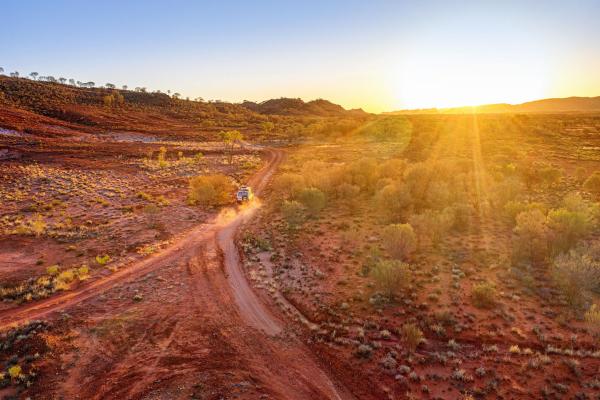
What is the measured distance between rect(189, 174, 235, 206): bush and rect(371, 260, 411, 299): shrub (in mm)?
20779

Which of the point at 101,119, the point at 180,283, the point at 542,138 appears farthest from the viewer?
the point at 101,119

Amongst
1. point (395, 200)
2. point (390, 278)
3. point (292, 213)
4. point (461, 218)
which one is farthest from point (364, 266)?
point (292, 213)

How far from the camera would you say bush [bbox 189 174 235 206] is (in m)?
33.3

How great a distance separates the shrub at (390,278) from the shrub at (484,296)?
3.08 metres

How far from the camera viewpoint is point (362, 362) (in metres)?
12.5

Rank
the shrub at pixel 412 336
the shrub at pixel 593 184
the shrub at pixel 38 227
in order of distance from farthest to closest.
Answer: the shrub at pixel 593 184 < the shrub at pixel 38 227 < the shrub at pixel 412 336

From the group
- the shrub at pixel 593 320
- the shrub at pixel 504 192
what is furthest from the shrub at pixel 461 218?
the shrub at pixel 593 320

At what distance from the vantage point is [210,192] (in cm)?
3341

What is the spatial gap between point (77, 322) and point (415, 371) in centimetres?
1358

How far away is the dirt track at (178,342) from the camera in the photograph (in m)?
11.3

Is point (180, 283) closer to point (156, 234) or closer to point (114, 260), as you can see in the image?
point (114, 260)

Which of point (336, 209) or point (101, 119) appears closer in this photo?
point (336, 209)

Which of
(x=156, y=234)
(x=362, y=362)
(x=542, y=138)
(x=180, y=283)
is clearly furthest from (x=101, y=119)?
(x=542, y=138)

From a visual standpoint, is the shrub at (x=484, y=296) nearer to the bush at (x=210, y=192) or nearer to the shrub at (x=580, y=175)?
the bush at (x=210, y=192)
